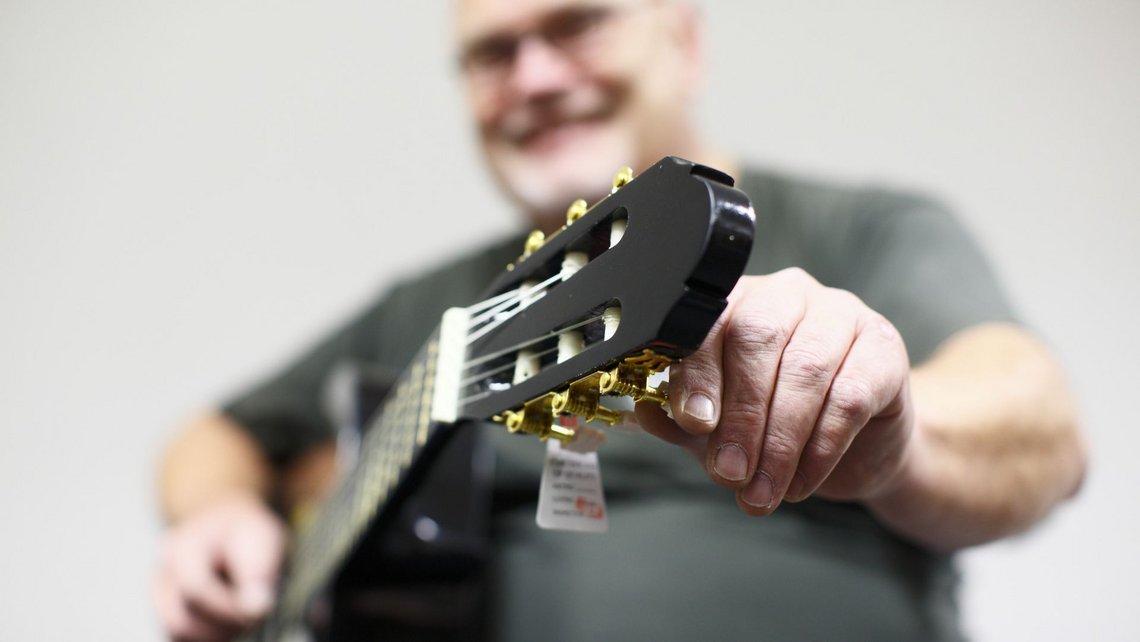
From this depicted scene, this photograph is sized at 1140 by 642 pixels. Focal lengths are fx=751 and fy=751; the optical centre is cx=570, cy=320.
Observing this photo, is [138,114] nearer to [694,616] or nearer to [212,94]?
[212,94]

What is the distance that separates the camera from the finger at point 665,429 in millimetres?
281

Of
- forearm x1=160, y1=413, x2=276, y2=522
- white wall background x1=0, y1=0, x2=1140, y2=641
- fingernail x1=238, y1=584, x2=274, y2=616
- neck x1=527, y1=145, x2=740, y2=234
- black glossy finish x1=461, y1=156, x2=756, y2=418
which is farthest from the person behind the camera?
white wall background x1=0, y1=0, x2=1140, y2=641

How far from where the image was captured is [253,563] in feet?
2.58

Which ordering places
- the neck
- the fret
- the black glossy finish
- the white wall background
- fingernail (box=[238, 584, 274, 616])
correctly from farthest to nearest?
the white wall background → fingernail (box=[238, 584, 274, 616]) → the neck → the fret → the black glossy finish

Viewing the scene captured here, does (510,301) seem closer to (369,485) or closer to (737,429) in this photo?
(737,429)

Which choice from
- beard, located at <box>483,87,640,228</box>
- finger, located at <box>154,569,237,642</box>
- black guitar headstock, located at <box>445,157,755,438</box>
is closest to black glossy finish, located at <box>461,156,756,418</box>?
black guitar headstock, located at <box>445,157,755,438</box>

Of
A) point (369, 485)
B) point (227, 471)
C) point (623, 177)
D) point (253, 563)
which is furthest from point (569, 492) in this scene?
point (227, 471)

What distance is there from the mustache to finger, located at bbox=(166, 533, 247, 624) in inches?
22.0

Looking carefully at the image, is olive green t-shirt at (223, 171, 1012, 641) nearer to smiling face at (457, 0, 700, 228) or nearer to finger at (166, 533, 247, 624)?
smiling face at (457, 0, 700, 228)

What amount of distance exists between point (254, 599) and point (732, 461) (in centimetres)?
69

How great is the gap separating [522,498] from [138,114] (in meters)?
0.91

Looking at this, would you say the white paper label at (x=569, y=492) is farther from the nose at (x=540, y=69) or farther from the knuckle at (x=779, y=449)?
the nose at (x=540, y=69)

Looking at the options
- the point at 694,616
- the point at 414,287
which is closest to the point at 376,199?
the point at 414,287

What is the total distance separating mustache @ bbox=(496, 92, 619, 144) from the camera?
0.70 m
